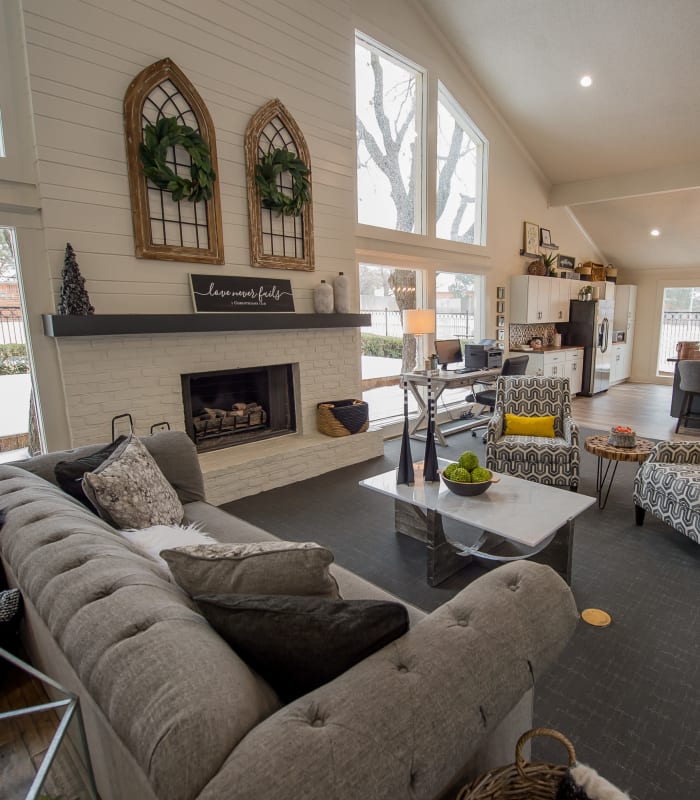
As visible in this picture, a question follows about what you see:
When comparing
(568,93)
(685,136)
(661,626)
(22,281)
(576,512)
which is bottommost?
(661,626)

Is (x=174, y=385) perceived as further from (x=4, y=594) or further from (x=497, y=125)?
(x=497, y=125)

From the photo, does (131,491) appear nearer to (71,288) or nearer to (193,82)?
(71,288)

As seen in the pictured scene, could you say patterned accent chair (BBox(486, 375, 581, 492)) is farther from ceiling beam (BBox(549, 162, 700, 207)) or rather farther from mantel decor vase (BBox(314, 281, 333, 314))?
ceiling beam (BBox(549, 162, 700, 207))

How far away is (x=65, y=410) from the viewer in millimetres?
3113

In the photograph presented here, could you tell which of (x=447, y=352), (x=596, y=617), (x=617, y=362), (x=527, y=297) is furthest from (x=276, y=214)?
(x=617, y=362)

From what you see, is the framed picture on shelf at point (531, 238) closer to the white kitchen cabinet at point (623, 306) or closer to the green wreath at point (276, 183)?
the white kitchen cabinet at point (623, 306)

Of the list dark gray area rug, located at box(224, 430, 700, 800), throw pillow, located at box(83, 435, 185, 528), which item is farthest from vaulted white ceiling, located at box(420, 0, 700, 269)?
throw pillow, located at box(83, 435, 185, 528)

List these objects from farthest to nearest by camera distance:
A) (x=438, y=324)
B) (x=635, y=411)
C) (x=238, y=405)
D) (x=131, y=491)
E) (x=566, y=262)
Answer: (x=566, y=262) < (x=635, y=411) < (x=438, y=324) < (x=238, y=405) < (x=131, y=491)

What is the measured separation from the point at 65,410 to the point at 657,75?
6312 millimetres

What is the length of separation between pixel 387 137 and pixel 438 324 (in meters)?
2.23

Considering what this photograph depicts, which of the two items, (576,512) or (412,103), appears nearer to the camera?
(576,512)

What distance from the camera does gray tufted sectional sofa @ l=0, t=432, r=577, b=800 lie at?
0.71 meters

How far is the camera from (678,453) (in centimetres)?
308

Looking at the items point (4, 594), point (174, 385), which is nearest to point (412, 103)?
point (174, 385)
